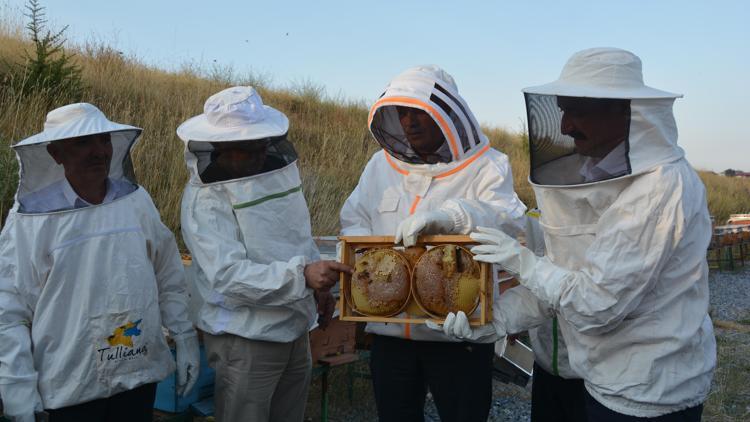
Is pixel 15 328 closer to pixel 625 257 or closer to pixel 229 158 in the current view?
pixel 229 158

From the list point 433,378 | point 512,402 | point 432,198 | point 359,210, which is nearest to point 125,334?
Answer: point 359,210

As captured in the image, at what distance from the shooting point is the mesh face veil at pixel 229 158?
2.85 m

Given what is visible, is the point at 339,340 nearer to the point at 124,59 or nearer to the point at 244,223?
the point at 244,223

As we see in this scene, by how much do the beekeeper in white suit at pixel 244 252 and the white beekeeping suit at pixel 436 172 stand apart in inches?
16.4

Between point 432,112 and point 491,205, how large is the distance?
485 millimetres

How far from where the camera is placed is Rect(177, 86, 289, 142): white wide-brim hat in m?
2.79

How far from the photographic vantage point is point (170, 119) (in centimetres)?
834

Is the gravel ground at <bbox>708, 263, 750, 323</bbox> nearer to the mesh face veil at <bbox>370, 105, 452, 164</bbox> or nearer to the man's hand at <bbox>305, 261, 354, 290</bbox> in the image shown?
the mesh face veil at <bbox>370, 105, 452, 164</bbox>

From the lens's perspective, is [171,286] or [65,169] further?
[171,286]

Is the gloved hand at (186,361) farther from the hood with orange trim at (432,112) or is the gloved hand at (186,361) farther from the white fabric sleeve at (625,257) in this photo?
the white fabric sleeve at (625,257)

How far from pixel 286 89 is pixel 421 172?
41.5 ft

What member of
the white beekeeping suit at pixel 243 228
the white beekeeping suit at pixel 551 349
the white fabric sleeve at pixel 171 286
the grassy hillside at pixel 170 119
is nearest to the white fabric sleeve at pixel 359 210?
the white beekeeping suit at pixel 243 228

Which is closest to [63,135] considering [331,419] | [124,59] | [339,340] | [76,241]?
[76,241]

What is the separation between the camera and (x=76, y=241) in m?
2.57
